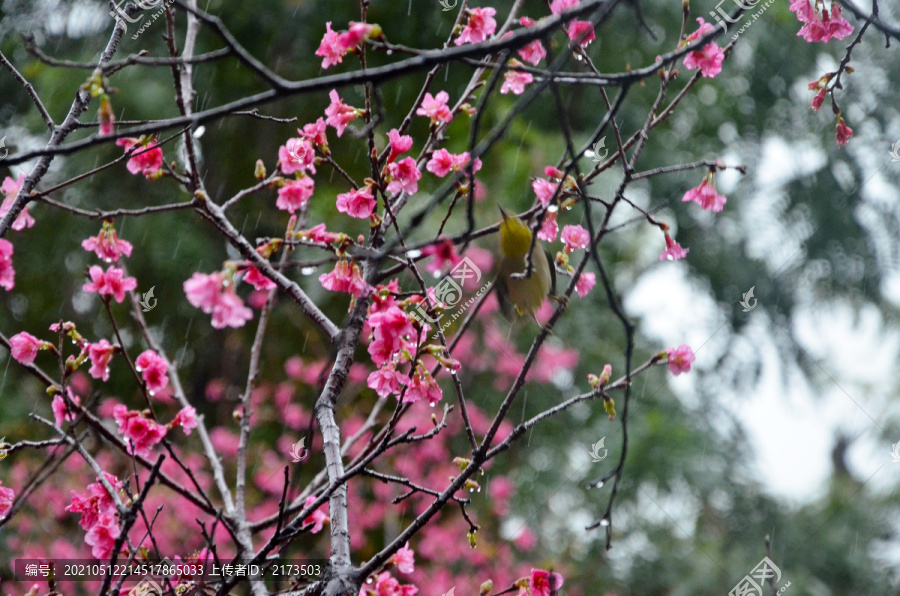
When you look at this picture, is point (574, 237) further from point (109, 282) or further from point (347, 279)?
point (109, 282)

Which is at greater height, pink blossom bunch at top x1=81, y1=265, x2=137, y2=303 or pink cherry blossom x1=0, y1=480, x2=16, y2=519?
pink blossom bunch at top x1=81, y1=265, x2=137, y2=303

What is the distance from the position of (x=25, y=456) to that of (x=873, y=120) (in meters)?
6.75

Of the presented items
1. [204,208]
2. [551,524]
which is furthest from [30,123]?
[551,524]

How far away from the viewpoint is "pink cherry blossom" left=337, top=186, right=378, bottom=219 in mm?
1664

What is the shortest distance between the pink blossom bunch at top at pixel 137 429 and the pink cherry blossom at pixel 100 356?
12cm

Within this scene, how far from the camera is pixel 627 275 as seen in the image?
5984 millimetres

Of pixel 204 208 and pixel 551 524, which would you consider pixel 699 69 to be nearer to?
pixel 204 208

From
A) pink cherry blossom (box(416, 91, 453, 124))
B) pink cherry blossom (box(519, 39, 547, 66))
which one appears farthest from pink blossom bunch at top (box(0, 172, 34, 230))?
pink cherry blossom (box(519, 39, 547, 66))

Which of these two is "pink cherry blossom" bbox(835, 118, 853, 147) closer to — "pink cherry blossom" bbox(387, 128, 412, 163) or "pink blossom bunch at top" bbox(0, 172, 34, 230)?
"pink cherry blossom" bbox(387, 128, 412, 163)

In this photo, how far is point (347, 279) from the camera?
5.27 ft

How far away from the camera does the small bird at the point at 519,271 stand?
7.72 feet

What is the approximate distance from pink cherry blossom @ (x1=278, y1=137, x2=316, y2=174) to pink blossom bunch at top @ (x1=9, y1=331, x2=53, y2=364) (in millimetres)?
699

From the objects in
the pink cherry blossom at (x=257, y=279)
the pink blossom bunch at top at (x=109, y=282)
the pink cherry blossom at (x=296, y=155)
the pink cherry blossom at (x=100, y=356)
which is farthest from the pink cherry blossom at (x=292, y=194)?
the pink cherry blossom at (x=100, y=356)

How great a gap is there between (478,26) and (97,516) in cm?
151
